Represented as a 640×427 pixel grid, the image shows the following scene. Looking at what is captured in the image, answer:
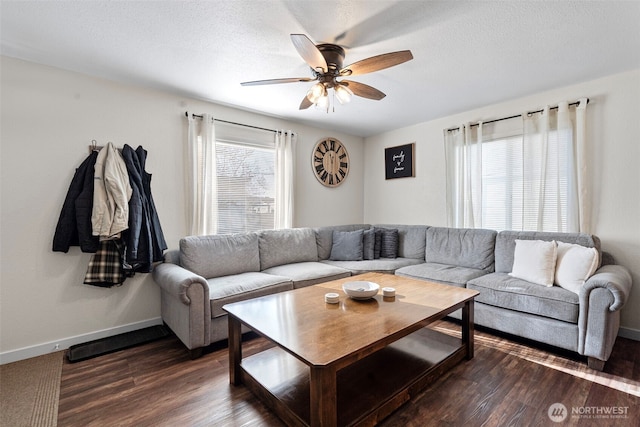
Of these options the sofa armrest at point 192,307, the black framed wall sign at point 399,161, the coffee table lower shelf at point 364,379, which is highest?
the black framed wall sign at point 399,161

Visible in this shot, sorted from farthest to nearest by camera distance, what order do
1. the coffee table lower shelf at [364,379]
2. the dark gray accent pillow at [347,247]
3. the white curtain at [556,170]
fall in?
the dark gray accent pillow at [347,247]
the white curtain at [556,170]
the coffee table lower shelf at [364,379]

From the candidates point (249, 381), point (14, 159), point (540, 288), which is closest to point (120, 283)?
point (14, 159)

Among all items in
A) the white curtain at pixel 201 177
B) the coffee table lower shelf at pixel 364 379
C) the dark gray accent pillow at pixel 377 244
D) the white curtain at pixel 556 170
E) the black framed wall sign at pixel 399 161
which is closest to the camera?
the coffee table lower shelf at pixel 364 379

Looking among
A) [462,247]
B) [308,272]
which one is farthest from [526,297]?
[308,272]

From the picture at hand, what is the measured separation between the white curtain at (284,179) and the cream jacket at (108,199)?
1.75 metres

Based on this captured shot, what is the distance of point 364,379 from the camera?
72.1 inches

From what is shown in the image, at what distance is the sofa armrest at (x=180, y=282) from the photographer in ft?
7.38

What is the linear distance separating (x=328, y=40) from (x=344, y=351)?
1987mm

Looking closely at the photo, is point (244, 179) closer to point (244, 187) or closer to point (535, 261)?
point (244, 187)

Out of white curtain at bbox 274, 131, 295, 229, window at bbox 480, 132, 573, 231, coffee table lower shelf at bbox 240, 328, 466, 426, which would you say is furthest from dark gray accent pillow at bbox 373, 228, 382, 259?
coffee table lower shelf at bbox 240, 328, 466, 426

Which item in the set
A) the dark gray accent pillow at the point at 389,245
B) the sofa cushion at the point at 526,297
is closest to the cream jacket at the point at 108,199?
the dark gray accent pillow at the point at 389,245

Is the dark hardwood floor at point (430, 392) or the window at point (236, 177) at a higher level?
the window at point (236, 177)

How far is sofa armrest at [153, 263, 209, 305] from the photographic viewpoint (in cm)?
225

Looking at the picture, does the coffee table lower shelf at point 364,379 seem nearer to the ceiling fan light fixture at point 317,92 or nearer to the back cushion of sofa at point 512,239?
the back cushion of sofa at point 512,239
